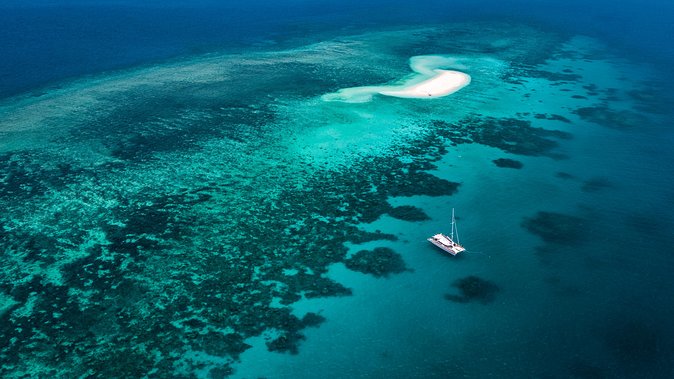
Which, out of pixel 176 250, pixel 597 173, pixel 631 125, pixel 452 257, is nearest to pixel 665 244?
pixel 597 173

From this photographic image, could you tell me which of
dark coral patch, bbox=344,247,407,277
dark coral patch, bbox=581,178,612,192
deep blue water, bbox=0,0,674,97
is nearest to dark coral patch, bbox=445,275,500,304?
dark coral patch, bbox=344,247,407,277

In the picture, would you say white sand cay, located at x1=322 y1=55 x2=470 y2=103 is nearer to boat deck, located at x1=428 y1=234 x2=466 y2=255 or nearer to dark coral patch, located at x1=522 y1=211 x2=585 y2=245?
dark coral patch, located at x1=522 y1=211 x2=585 y2=245

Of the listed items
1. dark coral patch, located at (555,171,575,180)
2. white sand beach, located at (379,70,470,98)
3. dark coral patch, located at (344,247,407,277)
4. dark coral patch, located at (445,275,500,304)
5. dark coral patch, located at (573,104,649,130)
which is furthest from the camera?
white sand beach, located at (379,70,470,98)

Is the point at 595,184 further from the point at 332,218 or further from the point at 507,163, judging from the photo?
the point at 332,218

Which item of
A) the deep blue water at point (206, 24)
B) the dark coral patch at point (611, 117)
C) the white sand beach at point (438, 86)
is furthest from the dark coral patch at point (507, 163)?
the deep blue water at point (206, 24)

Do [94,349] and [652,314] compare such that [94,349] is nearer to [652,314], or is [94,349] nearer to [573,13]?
[652,314]

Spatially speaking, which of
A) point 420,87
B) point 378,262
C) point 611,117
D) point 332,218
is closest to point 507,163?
point 332,218

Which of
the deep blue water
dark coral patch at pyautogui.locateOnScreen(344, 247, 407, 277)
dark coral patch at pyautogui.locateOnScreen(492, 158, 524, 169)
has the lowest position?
dark coral patch at pyautogui.locateOnScreen(344, 247, 407, 277)
